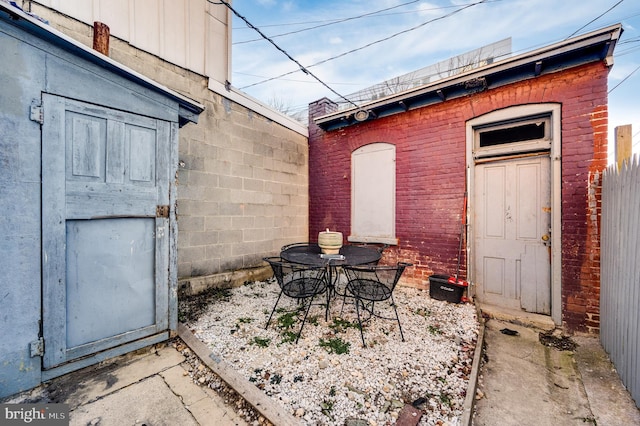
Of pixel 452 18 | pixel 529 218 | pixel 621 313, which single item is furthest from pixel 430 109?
pixel 621 313

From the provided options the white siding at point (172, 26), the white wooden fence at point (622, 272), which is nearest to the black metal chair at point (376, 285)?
the white wooden fence at point (622, 272)

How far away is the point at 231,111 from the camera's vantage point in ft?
15.6

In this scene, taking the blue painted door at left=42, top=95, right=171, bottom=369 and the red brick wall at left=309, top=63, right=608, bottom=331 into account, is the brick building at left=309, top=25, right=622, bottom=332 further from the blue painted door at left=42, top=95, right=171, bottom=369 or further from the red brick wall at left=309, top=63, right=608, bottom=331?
the blue painted door at left=42, top=95, right=171, bottom=369

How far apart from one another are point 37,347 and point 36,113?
6.19 ft

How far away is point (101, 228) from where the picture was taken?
2.32 meters

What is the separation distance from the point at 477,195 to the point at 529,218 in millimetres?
771

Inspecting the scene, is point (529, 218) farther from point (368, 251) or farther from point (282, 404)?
point (282, 404)

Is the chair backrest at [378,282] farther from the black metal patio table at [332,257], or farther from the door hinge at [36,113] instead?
the door hinge at [36,113]

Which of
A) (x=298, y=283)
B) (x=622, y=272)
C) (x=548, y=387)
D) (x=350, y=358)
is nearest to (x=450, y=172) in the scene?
(x=622, y=272)

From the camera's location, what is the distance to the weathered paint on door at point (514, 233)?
3.64m

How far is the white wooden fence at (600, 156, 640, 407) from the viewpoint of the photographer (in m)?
2.12

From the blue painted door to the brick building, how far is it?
3840mm

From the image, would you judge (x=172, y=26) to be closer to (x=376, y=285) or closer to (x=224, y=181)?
(x=224, y=181)

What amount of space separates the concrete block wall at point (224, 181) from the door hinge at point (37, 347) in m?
1.98
